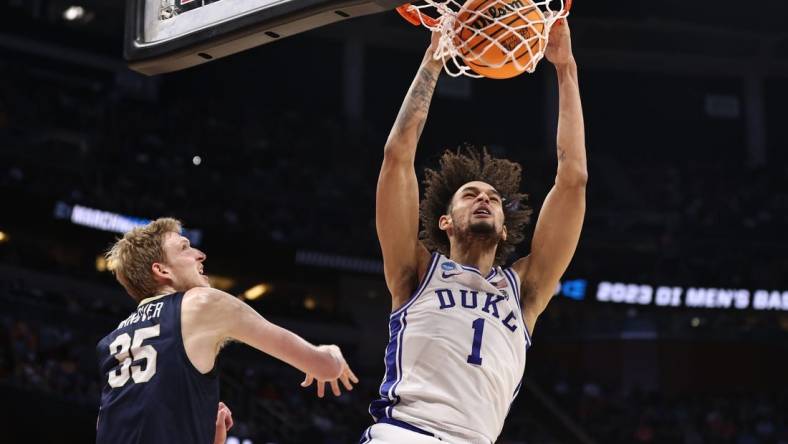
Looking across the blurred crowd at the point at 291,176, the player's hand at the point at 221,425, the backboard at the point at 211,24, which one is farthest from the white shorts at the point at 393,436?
the blurred crowd at the point at 291,176

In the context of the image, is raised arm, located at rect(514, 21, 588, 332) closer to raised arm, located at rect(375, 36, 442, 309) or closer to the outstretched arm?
raised arm, located at rect(375, 36, 442, 309)

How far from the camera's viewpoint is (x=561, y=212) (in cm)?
412

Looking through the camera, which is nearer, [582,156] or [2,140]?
[582,156]

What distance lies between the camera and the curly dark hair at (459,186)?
14.1 feet

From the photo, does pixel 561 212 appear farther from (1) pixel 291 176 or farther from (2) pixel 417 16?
(1) pixel 291 176

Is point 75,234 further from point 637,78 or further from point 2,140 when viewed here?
point 637,78

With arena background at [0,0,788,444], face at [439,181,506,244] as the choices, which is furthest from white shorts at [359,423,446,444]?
arena background at [0,0,788,444]

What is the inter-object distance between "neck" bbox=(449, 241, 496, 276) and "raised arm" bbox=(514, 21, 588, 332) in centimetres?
17

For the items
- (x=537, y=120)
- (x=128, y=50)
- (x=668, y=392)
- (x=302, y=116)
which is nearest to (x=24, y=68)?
(x=302, y=116)

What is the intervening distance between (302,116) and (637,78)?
8537 mm

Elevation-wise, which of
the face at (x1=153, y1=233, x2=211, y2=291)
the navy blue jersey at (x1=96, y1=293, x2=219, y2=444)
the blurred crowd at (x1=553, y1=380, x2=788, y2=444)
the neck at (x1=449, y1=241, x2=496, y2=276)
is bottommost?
the blurred crowd at (x1=553, y1=380, x2=788, y2=444)

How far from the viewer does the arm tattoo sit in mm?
3943

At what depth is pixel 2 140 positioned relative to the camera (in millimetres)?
16406

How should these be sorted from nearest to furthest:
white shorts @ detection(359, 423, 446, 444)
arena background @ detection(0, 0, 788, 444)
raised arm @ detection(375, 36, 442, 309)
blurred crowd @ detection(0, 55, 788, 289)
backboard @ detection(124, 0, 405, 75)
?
backboard @ detection(124, 0, 405, 75) < white shorts @ detection(359, 423, 446, 444) < raised arm @ detection(375, 36, 442, 309) < arena background @ detection(0, 0, 788, 444) < blurred crowd @ detection(0, 55, 788, 289)
